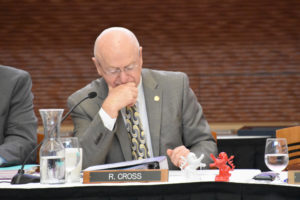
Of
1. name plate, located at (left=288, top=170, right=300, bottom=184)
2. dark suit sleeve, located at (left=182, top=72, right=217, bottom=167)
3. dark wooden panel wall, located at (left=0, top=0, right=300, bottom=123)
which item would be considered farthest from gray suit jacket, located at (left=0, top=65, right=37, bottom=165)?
dark wooden panel wall, located at (left=0, top=0, right=300, bottom=123)

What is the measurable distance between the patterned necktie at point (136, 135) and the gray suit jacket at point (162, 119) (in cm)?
4

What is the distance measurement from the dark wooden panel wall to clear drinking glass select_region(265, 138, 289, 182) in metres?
6.13

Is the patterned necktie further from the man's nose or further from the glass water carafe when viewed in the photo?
the glass water carafe

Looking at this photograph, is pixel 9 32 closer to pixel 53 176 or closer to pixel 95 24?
pixel 95 24

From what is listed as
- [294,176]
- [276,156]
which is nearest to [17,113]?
[276,156]

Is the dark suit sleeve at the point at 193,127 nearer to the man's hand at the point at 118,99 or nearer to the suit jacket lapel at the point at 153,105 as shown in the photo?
the suit jacket lapel at the point at 153,105

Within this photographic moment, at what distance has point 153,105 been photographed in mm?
2795

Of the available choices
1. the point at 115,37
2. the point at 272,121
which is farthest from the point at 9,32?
the point at 115,37

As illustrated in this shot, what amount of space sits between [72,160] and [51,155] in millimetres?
109

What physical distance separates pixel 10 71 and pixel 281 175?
5.74 ft

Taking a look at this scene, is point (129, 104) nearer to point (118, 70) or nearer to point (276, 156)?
point (118, 70)

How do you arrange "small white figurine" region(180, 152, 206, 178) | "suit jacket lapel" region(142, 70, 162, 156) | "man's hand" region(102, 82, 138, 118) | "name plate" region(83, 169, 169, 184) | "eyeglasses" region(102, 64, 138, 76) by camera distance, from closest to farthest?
"name plate" region(83, 169, 169, 184), "small white figurine" region(180, 152, 206, 178), "man's hand" region(102, 82, 138, 118), "eyeglasses" region(102, 64, 138, 76), "suit jacket lapel" region(142, 70, 162, 156)

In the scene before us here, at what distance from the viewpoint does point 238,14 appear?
26.8 ft

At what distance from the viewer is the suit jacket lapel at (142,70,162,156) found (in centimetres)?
271
